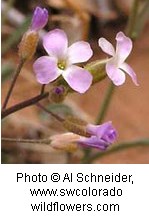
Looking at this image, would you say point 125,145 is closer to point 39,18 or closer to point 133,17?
point 133,17

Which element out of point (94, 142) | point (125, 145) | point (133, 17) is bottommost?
point (94, 142)

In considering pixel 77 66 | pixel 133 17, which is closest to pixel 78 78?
pixel 77 66

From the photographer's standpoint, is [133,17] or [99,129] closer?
[99,129]

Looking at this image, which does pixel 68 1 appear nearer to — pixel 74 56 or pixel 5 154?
pixel 5 154

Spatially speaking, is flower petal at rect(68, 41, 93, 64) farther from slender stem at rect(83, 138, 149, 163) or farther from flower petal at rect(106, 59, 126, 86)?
slender stem at rect(83, 138, 149, 163)
